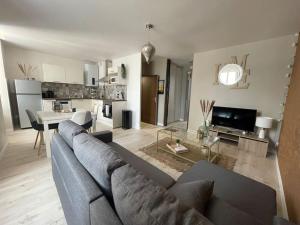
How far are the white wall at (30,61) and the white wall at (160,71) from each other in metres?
2.83

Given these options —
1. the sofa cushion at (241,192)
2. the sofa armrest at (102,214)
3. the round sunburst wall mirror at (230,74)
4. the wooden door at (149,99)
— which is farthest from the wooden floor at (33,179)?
the wooden door at (149,99)

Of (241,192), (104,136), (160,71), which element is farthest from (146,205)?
(160,71)

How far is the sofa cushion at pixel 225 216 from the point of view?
79 centimetres

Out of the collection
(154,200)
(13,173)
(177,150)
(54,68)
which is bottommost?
(13,173)

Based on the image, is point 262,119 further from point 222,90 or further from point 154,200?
point 154,200

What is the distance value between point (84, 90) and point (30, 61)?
1.90m

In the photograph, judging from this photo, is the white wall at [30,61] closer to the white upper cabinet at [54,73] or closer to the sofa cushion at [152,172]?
the white upper cabinet at [54,73]

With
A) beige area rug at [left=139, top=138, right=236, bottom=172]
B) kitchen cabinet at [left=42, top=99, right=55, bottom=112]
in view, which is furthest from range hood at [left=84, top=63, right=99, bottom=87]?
beige area rug at [left=139, top=138, right=236, bottom=172]

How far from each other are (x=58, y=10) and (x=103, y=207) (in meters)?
2.72

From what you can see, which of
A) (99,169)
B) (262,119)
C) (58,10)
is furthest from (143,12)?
(262,119)

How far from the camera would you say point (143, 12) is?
2059 millimetres

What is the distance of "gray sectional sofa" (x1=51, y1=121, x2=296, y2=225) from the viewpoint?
0.56 metres

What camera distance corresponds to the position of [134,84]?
14.9 ft

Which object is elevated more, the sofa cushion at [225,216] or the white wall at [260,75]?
the white wall at [260,75]
